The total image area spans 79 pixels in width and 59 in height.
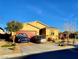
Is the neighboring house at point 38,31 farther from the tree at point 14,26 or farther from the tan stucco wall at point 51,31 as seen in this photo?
the tree at point 14,26

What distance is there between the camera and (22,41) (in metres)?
→ 38.0

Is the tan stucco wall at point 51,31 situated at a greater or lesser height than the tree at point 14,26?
lesser

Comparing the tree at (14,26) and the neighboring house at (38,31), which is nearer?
the tree at (14,26)

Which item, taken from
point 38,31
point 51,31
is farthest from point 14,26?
point 51,31

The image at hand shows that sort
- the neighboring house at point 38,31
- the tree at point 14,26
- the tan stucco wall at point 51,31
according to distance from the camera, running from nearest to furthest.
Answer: the tree at point 14,26 → the neighboring house at point 38,31 → the tan stucco wall at point 51,31

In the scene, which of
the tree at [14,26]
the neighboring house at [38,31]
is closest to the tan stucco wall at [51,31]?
the neighboring house at [38,31]

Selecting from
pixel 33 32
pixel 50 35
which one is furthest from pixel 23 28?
pixel 50 35

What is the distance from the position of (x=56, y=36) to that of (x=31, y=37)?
6.49m

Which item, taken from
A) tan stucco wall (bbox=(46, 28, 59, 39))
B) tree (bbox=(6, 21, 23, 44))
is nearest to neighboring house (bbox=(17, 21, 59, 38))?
tan stucco wall (bbox=(46, 28, 59, 39))

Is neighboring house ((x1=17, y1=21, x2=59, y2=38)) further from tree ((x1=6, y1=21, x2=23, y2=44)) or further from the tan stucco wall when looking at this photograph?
tree ((x1=6, y1=21, x2=23, y2=44))

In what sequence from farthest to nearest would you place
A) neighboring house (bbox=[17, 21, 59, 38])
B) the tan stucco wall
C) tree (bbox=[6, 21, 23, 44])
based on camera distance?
the tan stucco wall, neighboring house (bbox=[17, 21, 59, 38]), tree (bbox=[6, 21, 23, 44])

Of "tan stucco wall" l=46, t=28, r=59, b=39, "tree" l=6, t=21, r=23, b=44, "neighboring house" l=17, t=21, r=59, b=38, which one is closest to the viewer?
"tree" l=6, t=21, r=23, b=44

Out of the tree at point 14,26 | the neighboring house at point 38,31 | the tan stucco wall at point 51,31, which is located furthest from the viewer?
the tan stucco wall at point 51,31

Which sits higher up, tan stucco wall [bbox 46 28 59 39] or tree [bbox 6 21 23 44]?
tree [bbox 6 21 23 44]
